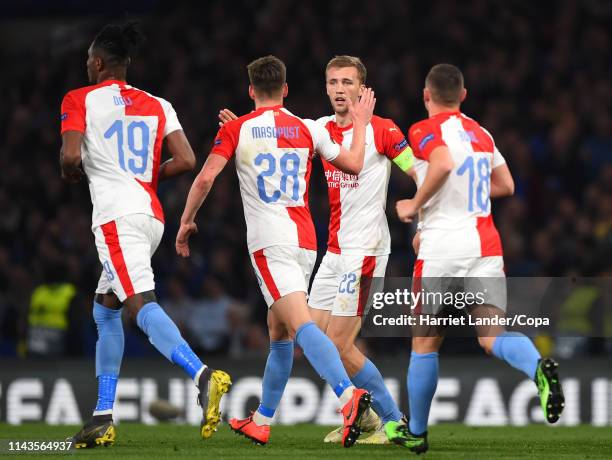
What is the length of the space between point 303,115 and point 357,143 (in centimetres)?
791

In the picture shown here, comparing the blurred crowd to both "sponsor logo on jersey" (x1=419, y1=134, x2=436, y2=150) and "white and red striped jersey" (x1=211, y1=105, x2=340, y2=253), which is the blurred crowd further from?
"sponsor logo on jersey" (x1=419, y1=134, x2=436, y2=150)

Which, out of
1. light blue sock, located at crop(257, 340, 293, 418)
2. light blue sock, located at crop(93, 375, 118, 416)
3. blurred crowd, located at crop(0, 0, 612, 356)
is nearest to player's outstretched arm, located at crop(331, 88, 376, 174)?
light blue sock, located at crop(257, 340, 293, 418)

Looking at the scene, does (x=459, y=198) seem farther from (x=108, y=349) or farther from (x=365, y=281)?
(x=108, y=349)

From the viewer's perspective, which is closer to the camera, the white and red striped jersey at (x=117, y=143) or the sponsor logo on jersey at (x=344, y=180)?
the white and red striped jersey at (x=117, y=143)

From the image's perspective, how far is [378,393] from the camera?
777cm

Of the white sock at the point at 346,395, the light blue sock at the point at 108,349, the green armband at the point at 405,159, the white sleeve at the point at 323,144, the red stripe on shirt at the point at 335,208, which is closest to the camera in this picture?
the white sock at the point at 346,395

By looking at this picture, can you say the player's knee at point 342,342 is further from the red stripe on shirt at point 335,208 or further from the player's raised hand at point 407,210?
the player's raised hand at point 407,210

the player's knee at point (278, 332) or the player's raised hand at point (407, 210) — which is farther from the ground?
the player's raised hand at point (407, 210)

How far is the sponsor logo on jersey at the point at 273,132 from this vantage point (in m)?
7.29

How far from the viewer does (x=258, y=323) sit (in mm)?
12719

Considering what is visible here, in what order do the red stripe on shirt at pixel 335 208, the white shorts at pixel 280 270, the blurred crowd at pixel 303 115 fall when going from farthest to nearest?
the blurred crowd at pixel 303 115 < the red stripe on shirt at pixel 335 208 < the white shorts at pixel 280 270

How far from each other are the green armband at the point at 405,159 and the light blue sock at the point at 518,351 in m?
1.53

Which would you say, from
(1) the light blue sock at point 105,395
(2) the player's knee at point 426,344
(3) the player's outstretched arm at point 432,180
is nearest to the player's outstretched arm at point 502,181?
(3) the player's outstretched arm at point 432,180

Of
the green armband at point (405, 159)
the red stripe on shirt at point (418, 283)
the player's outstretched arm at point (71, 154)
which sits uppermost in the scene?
the green armband at point (405, 159)
